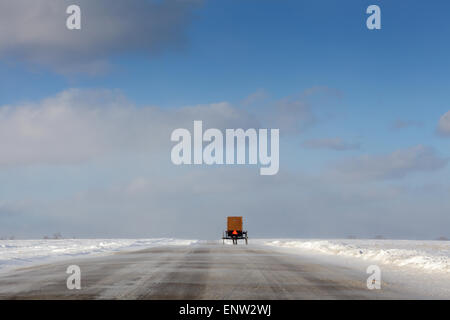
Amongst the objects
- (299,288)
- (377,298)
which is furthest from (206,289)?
(377,298)

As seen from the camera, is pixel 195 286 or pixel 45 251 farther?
pixel 45 251

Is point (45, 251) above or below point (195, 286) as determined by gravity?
below

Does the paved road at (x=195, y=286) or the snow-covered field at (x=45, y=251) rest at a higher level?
the paved road at (x=195, y=286)

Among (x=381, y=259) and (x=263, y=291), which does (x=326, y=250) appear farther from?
(x=263, y=291)

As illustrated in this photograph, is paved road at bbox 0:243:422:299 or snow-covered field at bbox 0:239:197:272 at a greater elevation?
paved road at bbox 0:243:422:299

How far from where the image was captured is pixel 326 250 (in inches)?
1423

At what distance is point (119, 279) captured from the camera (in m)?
13.8

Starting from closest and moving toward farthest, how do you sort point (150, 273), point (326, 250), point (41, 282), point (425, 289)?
point (425, 289) → point (41, 282) → point (150, 273) → point (326, 250)

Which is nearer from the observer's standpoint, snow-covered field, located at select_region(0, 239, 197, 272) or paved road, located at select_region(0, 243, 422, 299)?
paved road, located at select_region(0, 243, 422, 299)

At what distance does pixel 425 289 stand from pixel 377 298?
2.58 m

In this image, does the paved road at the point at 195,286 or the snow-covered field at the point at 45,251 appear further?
the snow-covered field at the point at 45,251

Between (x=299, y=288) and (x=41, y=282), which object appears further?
(x=41, y=282)
